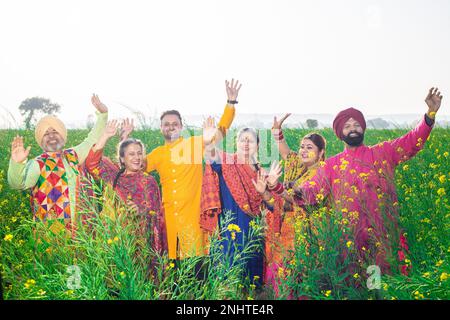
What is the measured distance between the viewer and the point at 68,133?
4.36m

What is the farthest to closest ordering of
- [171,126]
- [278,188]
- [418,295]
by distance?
[171,126] < [278,188] < [418,295]

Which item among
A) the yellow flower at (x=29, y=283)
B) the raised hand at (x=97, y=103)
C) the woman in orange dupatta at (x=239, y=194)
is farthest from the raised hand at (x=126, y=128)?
the yellow flower at (x=29, y=283)

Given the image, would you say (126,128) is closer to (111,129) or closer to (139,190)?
(111,129)

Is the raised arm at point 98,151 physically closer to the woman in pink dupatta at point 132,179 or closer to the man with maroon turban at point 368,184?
the woman in pink dupatta at point 132,179

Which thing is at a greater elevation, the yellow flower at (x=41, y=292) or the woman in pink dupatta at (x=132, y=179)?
the woman in pink dupatta at (x=132, y=179)

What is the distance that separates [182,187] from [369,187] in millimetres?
1254

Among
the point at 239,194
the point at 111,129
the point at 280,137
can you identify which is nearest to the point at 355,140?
the point at 280,137

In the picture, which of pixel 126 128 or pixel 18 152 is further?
pixel 126 128

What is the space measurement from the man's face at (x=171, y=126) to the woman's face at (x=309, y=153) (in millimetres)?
856

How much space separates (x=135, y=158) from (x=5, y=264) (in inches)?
44.0

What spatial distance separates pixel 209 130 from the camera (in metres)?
4.30

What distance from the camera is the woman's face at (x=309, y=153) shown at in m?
4.30
